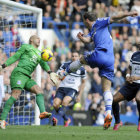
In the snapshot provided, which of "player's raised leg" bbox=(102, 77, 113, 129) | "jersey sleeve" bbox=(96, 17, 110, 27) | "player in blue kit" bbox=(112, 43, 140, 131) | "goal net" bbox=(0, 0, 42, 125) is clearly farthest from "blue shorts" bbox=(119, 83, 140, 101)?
"goal net" bbox=(0, 0, 42, 125)

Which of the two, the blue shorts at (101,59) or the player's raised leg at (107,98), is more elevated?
the blue shorts at (101,59)

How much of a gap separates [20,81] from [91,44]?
8856mm

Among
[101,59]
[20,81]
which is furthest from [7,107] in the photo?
[101,59]

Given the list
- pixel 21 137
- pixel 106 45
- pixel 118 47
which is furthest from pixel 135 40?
pixel 21 137

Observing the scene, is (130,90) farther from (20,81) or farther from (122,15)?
(20,81)

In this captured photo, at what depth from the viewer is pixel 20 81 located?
10109mm

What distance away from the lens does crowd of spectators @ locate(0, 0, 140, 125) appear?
16.4m

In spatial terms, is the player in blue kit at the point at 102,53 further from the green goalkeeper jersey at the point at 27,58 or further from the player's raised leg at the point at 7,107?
the player's raised leg at the point at 7,107

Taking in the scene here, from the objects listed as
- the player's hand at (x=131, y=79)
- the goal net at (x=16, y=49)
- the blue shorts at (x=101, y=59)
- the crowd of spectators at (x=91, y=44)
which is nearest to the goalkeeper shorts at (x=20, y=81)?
the blue shorts at (x=101, y=59)

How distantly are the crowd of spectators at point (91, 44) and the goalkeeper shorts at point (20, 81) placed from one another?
162 inches

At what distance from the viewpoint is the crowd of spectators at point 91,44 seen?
53.7 feet

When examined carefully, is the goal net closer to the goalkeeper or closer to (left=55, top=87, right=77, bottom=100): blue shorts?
(left=55, top=87, right=77, bottom=100): blue shorts

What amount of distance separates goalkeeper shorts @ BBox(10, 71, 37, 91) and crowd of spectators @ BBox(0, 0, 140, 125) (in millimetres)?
4112

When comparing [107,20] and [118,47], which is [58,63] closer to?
[118,47]
